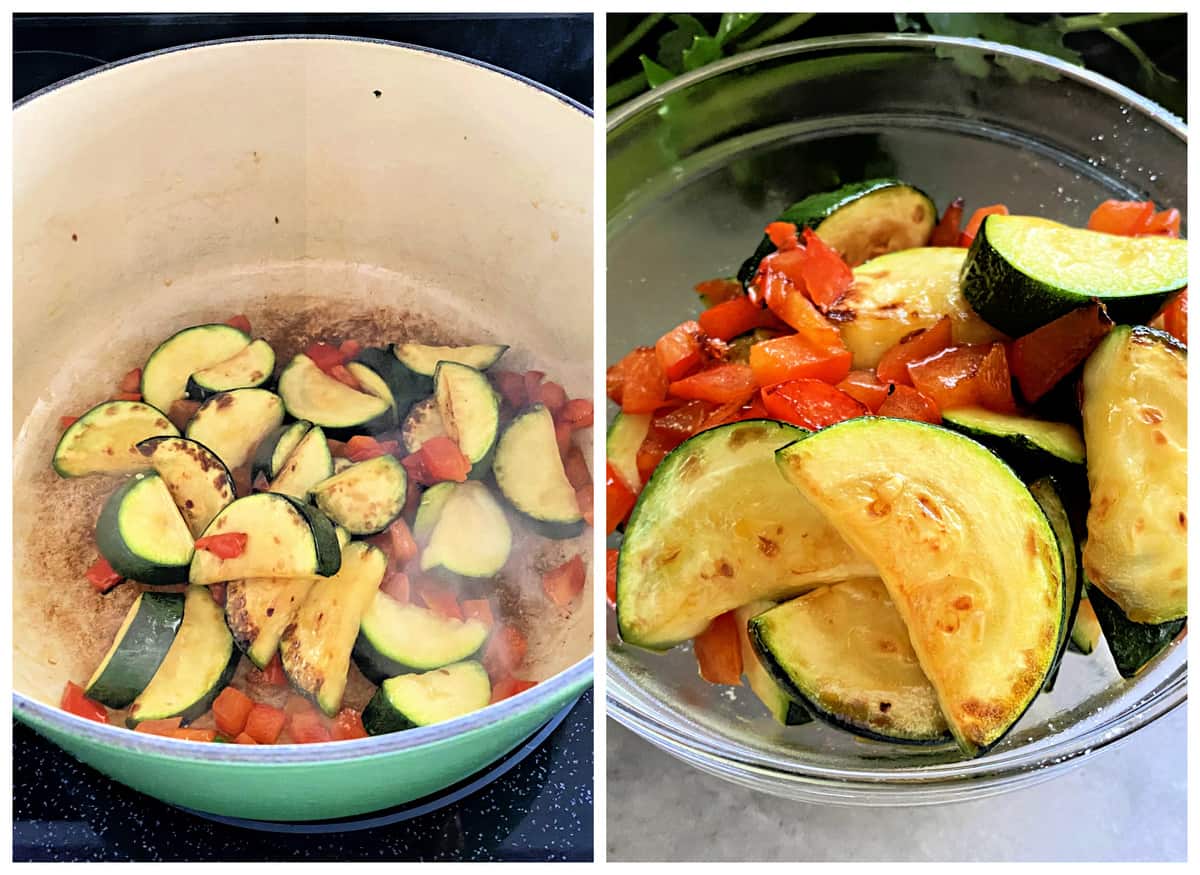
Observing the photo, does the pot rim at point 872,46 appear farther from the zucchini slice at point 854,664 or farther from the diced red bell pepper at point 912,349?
the zucchini slice at point 854,664

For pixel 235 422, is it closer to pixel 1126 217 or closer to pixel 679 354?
pixel 679 354

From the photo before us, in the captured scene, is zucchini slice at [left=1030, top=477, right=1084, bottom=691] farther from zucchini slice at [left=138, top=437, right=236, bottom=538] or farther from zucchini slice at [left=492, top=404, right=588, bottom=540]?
zucchini slice at [left=138, top=437, right=236, bottom=538]

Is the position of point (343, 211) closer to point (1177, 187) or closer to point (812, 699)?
point (812, 699)

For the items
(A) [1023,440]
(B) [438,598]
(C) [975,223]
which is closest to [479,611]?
(B) [438,598]

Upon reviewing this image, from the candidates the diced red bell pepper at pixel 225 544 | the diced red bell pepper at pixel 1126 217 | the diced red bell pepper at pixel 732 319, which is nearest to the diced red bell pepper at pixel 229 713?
the diced red bell pepper at pixel 225 544

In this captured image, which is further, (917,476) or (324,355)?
(324,355)

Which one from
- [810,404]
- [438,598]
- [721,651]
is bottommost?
[721,651]

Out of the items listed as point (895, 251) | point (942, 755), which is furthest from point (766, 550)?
point (895, 251)
